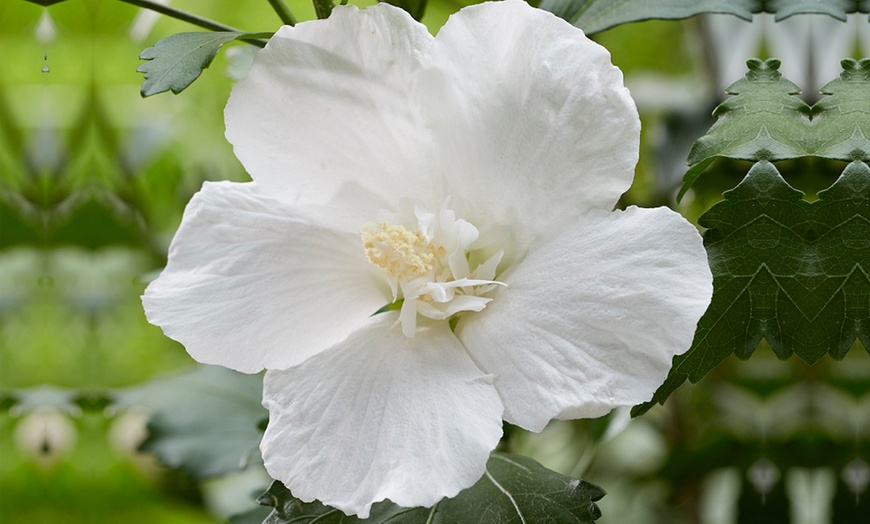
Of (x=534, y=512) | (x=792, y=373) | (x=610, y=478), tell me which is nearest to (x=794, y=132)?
(x=534, y=512)

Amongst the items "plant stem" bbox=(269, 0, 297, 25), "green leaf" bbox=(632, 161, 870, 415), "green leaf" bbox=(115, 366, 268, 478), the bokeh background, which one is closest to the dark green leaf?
"plant stem" bbox=(269, 0, 297, 25)

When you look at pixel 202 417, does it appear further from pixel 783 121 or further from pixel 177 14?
pixel 783 121

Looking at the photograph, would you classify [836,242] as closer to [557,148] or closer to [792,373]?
[557,148]

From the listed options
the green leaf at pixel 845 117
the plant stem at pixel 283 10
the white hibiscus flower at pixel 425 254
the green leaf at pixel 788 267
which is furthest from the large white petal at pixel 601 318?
the plant stem at pixel 283 10

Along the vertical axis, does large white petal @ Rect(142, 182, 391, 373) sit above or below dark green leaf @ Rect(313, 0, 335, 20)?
below

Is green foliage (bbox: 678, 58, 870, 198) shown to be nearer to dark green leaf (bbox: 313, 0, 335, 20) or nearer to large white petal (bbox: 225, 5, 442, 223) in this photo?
large white petal (bbox: 225, 5, 442, 223)
